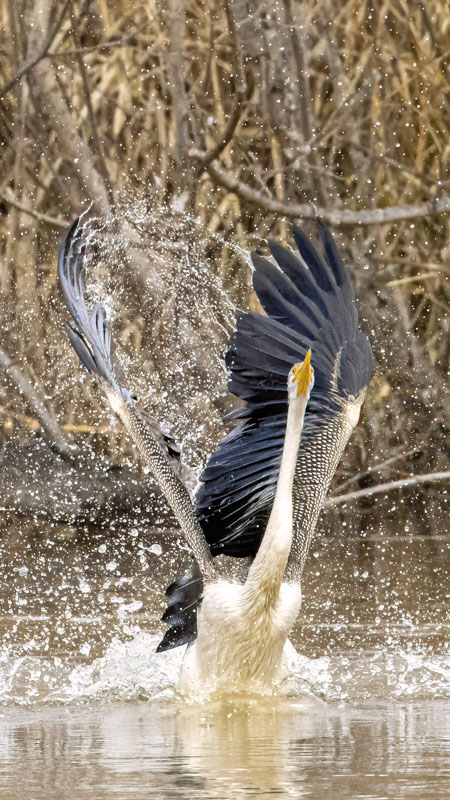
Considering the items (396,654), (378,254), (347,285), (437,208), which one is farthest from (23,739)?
(378,254)

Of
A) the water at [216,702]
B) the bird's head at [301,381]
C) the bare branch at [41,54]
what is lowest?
the water at [216,702]

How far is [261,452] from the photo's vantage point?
22.0 ft

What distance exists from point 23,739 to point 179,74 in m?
8.18

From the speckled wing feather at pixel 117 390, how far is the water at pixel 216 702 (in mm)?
584

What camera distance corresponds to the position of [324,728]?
513cm

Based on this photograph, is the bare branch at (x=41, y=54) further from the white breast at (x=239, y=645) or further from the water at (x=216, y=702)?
the white breast at (x=239, y=645)

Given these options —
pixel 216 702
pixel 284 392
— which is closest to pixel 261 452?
pixel 284 392

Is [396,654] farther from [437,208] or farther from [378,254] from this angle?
[378,254]

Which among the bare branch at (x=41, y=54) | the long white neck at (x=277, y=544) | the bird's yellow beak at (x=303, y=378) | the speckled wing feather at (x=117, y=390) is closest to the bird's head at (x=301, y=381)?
the bird's yellow beak at (x=303, y=378)

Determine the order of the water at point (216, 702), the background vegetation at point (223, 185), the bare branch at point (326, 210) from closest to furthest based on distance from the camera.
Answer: the water at point (216, 702) → the bare branch at point (326, 210) → the background vegetation at point (223, 185)

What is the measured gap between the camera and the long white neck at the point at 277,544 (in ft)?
19.3

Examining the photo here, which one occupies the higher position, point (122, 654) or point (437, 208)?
point (437, 208)

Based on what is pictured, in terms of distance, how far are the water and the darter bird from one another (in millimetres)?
204

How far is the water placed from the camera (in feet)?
13.8
